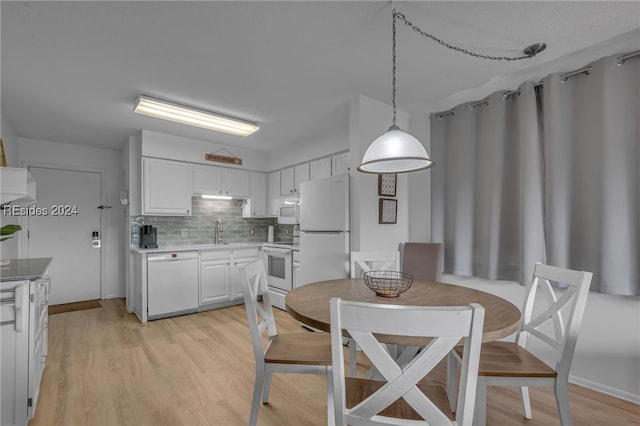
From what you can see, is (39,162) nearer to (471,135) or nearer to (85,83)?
(85,83)

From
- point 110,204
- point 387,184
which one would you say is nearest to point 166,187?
point 110,204

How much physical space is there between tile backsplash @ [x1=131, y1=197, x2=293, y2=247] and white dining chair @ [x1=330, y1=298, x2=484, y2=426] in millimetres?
3986

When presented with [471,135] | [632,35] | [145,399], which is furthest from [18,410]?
[632,35]

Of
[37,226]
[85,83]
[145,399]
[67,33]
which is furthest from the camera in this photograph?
[37,226]

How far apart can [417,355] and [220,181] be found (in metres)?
4.17

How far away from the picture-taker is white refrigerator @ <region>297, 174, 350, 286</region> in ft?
9.98

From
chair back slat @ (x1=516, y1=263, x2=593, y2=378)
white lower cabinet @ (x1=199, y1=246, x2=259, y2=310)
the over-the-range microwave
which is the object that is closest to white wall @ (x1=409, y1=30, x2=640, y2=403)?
chair back slat @ (x1=516, y1=263, x2=593, y2=378)

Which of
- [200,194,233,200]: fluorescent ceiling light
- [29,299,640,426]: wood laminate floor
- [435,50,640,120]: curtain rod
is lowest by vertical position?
[29,299,640,426]: wood laminate floor

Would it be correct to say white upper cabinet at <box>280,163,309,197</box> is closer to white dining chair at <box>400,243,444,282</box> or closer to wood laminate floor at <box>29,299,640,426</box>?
white dining chair at <box>400,243,444,282</box>

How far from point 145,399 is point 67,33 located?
2.46m

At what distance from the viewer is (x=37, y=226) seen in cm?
433

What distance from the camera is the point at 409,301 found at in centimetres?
159

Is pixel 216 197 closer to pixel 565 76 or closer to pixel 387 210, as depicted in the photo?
pixel 387 210

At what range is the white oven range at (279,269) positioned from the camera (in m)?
4.01
